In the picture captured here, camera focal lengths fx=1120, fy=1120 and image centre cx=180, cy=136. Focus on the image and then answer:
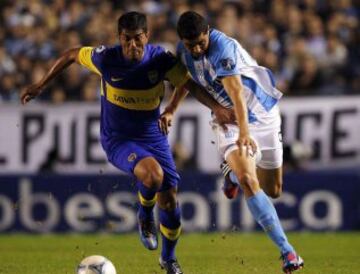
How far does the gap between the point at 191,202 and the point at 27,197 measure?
98.3 inches

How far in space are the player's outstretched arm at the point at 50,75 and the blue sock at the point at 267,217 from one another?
225cm

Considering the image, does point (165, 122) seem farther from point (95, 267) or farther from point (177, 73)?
point (95, 267)

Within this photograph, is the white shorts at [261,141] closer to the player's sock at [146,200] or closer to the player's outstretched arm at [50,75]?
the player's sock at [146,200]

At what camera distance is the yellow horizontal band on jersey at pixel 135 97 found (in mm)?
10414

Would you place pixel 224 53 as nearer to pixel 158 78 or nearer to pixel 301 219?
pixel 158 78

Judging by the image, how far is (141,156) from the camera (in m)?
10.3

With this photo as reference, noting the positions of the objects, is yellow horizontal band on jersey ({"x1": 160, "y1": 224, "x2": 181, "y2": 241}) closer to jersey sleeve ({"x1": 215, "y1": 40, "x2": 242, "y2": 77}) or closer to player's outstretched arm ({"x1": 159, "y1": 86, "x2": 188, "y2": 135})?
Answer: player's outstretched arm ({"x1": 159, "y1": 86, "x2": 188, "y2": 135})

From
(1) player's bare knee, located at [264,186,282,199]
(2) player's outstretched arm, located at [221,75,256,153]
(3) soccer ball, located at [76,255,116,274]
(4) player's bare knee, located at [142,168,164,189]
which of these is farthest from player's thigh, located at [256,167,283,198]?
(3) soccer ball, located at [76,255,116,274]

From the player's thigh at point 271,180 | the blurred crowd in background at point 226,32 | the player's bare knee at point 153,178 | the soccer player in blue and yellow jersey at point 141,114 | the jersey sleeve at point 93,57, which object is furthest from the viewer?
the blurred crowd in background at point 226,32

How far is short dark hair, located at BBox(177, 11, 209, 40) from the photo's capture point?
31.7 ft

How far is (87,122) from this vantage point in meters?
17.4

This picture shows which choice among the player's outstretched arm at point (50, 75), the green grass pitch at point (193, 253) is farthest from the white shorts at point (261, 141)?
the player's outstretched arm at point (50, 75)

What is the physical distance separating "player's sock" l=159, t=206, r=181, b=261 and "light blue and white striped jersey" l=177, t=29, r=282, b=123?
3.76 ft

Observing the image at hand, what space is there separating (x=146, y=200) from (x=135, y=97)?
970 millimetres
